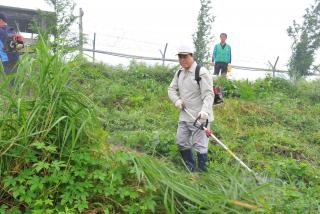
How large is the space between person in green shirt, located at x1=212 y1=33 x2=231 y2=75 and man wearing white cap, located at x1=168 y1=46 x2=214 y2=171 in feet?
18.3

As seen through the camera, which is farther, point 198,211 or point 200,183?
point 200,183

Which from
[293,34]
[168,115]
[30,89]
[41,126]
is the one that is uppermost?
[293,34]

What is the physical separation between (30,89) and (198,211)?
1574mm

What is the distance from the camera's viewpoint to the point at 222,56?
32.5 ft

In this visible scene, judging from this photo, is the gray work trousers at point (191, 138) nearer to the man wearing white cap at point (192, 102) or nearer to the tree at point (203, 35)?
the man wearing white cap at point (192, 102)

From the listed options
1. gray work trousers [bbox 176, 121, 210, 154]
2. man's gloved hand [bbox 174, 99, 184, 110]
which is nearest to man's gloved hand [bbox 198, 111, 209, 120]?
gray work trousers [bbox 176, 121, 210, 154]

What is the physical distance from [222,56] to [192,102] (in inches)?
233

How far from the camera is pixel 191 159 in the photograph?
437cm

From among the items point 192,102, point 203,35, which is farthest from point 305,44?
point 192,102

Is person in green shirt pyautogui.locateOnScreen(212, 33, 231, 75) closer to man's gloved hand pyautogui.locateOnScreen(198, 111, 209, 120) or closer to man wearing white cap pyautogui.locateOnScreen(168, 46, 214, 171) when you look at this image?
man wearing white cap pyautogui.locateOnScreen(168, 46, 214, 171)

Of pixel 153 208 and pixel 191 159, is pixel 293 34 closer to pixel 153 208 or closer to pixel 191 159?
pixel 191 159

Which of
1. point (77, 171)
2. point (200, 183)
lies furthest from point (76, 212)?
point (200, 183)

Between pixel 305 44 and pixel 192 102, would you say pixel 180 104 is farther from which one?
pixel 305 44

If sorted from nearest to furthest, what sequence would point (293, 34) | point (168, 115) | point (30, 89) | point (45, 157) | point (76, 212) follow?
1. point (76, 212)
2. point (45, 157)
3. point (30, 89)
4. point (168, 115)
5. point (293, 34)
